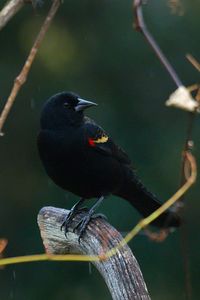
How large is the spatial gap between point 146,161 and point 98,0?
179 centimetres

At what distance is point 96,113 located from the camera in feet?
29.0

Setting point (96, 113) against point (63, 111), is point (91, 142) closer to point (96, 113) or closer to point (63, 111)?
point (63, 111)

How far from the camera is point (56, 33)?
30.6 feet

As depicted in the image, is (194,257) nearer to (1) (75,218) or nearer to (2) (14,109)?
(2) (14,109)

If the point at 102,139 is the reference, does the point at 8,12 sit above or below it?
above

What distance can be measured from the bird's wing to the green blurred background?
3.78 metres

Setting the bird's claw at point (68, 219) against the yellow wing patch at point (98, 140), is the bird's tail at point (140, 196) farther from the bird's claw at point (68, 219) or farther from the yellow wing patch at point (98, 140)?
the bird's claw at point (68, 219)

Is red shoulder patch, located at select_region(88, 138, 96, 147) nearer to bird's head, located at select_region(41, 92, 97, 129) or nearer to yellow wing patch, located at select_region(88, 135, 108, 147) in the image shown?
yellow wing patch, located at select_region(88, 135, 108, 147)

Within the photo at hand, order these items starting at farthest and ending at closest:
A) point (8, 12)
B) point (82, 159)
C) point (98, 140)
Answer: point (98, 140), point (82, 159), point (8, 12)

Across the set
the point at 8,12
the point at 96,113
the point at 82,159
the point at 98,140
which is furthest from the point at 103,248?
the point at 96,113

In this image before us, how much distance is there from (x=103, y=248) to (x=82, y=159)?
1083 mm

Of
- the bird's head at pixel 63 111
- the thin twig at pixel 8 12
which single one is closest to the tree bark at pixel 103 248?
the bird's head at pixel 63 111

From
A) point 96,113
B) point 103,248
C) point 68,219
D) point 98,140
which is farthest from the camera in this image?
point 96,113

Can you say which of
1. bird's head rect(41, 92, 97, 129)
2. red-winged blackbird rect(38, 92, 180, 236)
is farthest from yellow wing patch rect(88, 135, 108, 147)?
bird's head rect(41, 92, 97, 129)
